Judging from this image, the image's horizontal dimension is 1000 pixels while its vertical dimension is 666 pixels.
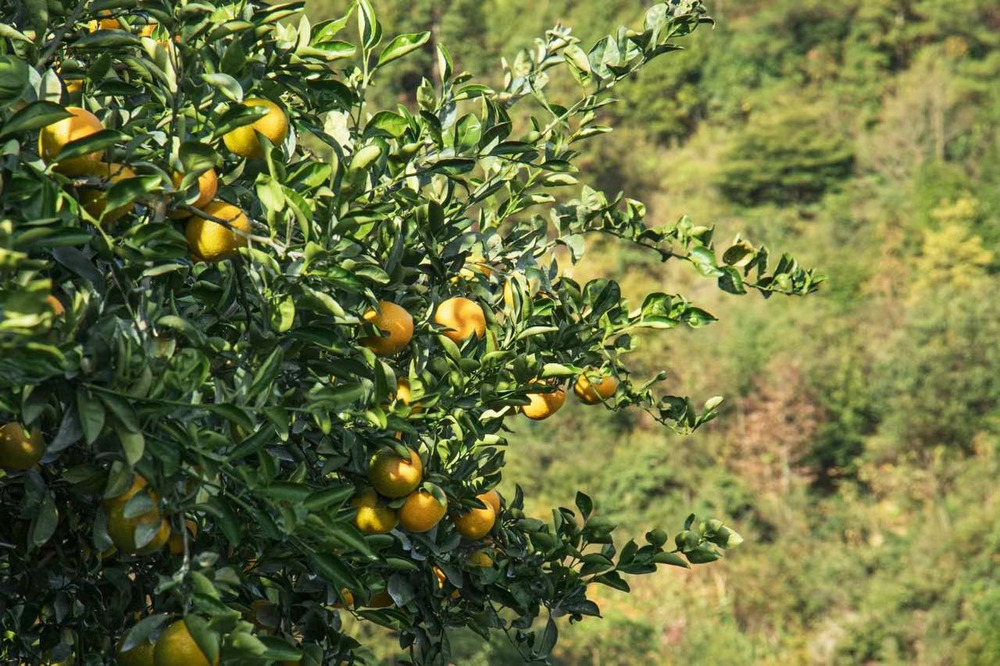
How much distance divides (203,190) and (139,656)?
0.44 metres

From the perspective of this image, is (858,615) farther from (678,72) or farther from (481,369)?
(678,72)

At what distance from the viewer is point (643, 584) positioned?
35.1 feet

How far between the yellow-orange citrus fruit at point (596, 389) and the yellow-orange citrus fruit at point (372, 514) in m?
0.39

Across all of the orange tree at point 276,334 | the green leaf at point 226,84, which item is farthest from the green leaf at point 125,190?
the green leaf at point 226,84

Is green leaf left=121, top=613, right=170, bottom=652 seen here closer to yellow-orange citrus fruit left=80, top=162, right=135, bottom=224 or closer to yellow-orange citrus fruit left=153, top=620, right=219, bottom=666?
yellow-orange citrus fruit left=153, top=620, right=219, bottom=666

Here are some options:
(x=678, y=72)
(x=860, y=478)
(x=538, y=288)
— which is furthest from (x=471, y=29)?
(x=538, y=288)

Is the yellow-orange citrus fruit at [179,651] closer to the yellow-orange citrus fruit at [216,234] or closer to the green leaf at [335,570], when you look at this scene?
the green leaf at [335,570]

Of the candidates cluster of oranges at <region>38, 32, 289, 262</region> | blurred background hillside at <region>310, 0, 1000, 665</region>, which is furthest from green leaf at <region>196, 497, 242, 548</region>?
blurred background hillside at <region>310, 0, 1000, 665</region>

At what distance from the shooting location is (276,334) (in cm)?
113

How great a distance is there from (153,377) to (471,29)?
2508 centimetres

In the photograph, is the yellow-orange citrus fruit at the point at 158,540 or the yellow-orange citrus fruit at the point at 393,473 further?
the yellow-orange citrus fruit at the point at 393,473

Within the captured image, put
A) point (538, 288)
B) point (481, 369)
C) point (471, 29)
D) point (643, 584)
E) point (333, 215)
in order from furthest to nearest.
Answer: point (471, 29)
point (643, 584)
point (538, 288)
point (481, 369)
point (333, 215)

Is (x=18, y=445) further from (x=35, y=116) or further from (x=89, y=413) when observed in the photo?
(x=35, y=116)

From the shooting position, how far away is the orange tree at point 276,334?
1015 mm
